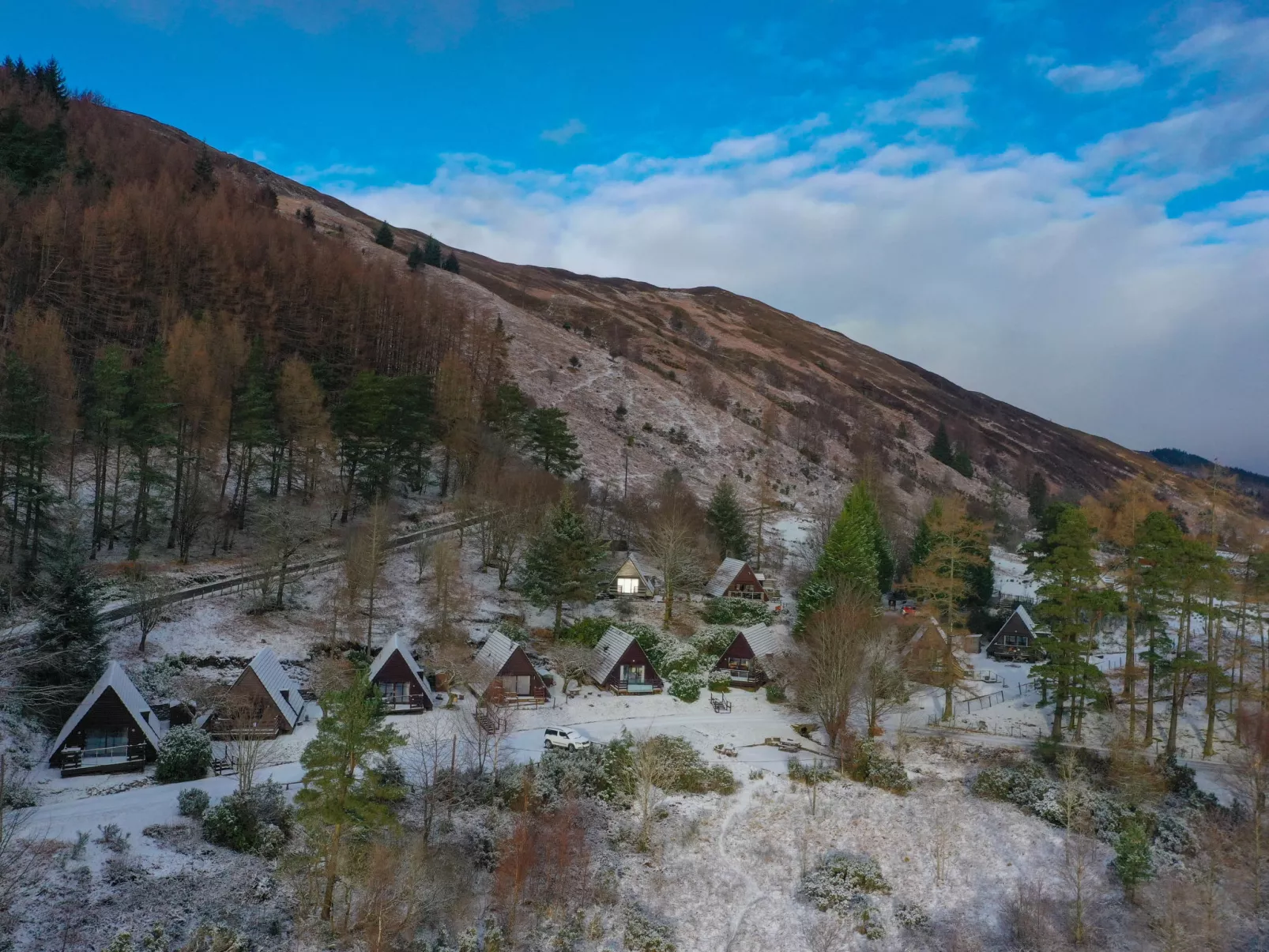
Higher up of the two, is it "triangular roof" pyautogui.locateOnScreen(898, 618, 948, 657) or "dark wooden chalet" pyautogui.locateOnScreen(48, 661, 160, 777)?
"triangular roof" pyautogui.locateOnScreen(898, 618, 948, 657)

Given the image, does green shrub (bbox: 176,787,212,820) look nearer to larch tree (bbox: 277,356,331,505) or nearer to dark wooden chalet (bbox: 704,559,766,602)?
larch tree (bbox: 277,356,331,505)

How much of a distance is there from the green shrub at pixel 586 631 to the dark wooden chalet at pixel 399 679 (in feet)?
34.5

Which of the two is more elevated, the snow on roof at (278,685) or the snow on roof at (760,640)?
the snow on roof at (760,640)

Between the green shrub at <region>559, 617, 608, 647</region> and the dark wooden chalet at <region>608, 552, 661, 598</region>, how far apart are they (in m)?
7.13

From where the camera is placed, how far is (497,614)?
46438mm

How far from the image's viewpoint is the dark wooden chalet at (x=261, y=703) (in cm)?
3034

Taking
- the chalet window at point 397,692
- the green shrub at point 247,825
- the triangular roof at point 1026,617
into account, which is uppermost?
the triangular roof at point 1026,617

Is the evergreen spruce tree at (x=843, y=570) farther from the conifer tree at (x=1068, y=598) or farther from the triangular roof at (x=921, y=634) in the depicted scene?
the conifer tree at (x=1068, y=598)

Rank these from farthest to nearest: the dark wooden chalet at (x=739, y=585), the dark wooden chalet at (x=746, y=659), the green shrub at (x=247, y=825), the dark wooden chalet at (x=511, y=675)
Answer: the dark wooden chalet at (x=739, y=585)
the dark wooden chalet at (x=746, y=659)
the dark wooden chalet at (x=511, y=675)
the green shrub at (x=247, y=825)

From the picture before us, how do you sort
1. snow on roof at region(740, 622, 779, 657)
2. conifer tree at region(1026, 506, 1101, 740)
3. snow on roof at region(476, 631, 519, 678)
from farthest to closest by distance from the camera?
1. snow on roof at region(740, 622, 779, 657)
2. snow on roof at region(476, 631, 519, 678)
3. conifer tree at region(1026, 506, 1101, 740)

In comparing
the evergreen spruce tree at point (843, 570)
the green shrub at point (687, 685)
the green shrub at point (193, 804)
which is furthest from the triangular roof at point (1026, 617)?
the green shrub at point (193, 804)

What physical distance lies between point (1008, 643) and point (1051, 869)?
2516 centimetres

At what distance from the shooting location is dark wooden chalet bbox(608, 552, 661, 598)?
177ft

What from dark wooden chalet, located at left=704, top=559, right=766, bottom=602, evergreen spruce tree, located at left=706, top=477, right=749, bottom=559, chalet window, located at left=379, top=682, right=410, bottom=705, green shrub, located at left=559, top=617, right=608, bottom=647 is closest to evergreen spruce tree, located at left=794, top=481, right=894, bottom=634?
dark wooden chalet, located at left=704, top=559, right=766, bottom=602
